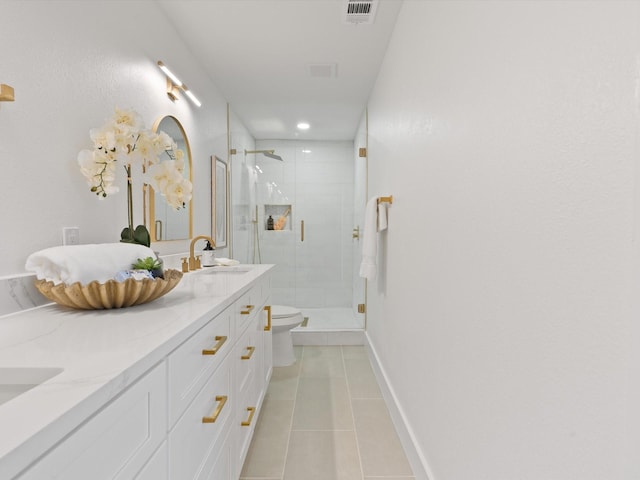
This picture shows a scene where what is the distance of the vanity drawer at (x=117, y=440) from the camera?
474 mm

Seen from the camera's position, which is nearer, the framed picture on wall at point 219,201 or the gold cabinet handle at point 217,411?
the gold cabinet handle at point 217,411

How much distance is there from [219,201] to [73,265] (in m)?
2.24

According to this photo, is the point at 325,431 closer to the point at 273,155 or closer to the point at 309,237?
the point at 309,237

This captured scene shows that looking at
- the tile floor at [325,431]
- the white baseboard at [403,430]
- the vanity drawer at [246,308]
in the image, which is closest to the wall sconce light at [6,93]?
the vanity drawer at [246,308]

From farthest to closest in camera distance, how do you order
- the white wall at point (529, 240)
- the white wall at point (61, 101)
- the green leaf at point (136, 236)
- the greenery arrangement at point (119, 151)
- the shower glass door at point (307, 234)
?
1. the shower glass door at point (307, 234)
2. the green leaf at point (136, 236)
3. the greenery arrangement at point (119, 151)
4. the white wall at point (61, 101)
5. the white wall at point (529, 240)

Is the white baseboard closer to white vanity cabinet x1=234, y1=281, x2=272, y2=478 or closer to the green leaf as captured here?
white vanity cabinet x1=234, y1=281, x2=272, y2=478

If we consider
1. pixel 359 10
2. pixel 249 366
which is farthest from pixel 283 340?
pixel 359 10

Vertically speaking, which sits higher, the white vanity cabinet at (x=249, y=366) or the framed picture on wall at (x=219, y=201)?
the framed picture on wall at (x=219, y=201)

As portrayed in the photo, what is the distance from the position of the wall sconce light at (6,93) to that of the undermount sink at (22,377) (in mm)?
796

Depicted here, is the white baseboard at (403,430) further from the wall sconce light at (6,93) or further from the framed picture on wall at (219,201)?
the wall sconce light at (6,93)

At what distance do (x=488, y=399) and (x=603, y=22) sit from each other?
0.86 meters

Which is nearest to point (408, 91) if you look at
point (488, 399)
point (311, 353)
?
point (488, 399)

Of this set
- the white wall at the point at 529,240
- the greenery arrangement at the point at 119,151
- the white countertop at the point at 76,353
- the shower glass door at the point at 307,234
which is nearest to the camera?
the white countertop at the point at 76,353

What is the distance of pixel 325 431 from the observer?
2043 millimetres
